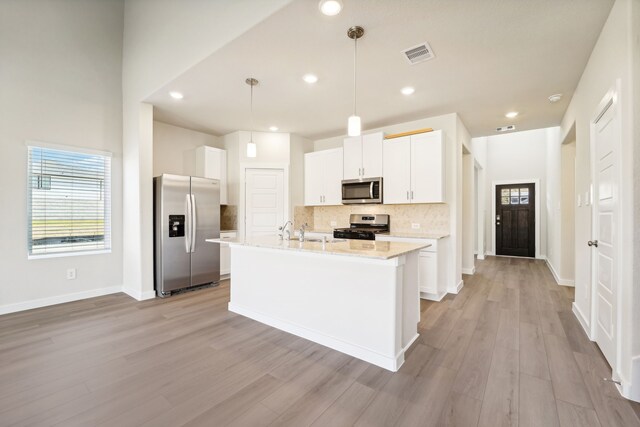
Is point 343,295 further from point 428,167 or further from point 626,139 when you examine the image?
point 428,167

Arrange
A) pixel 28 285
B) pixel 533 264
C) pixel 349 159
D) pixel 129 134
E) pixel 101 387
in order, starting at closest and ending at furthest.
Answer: pixel 101 387
pixel 28 285
pixel 129 134
pixel 349 159
pixel 533 264

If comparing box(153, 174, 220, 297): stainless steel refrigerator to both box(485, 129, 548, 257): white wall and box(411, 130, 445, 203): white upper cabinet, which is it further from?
box(485, 129, 548, 257): white wall

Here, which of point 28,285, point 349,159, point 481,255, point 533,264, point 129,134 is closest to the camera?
point 28,285

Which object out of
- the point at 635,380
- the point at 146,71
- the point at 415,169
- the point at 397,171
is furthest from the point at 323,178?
the point at 635,380

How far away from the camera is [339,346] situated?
2.41 meters

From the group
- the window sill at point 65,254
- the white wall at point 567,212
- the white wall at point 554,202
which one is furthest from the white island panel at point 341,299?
the white wall at point 554,202

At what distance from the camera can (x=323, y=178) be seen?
522cm

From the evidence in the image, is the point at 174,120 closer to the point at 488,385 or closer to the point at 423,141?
the point at 423,141

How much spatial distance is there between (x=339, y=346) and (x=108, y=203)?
3.79 meters

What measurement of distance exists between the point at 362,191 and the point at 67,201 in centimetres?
407

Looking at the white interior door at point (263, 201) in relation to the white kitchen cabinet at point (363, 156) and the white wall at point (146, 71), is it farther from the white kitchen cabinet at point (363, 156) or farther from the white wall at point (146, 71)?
the white wall at point (146, 71)

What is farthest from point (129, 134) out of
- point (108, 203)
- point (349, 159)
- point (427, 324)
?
point (427, 324)

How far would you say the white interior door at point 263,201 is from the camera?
5070 millimetres

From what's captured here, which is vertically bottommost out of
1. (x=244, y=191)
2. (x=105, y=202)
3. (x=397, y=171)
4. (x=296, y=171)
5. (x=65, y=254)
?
(x=65, y=254)
